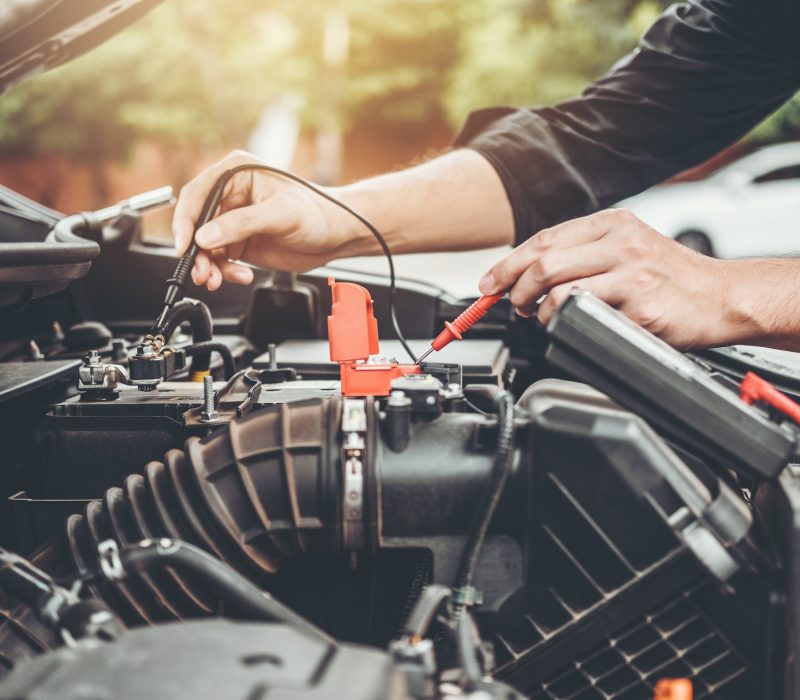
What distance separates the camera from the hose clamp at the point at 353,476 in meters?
0.69

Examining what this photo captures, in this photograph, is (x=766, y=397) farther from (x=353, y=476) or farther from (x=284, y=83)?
(x=284, y=83)

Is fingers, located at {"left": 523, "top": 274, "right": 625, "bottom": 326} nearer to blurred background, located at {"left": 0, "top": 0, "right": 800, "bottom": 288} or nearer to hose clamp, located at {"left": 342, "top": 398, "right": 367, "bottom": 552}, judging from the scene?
hose clamp, located at {"left": 342, "top": 398, "right": 367, "bottom": 552}

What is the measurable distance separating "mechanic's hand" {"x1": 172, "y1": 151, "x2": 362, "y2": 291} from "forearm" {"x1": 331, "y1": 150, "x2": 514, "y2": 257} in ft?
0.51

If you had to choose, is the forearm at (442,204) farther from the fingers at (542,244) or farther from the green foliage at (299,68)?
the green foliage at (299,68)

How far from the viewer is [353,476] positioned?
2.26ft

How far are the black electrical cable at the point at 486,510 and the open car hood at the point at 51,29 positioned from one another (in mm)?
838

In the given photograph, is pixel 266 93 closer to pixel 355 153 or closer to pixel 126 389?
pixel 355 153

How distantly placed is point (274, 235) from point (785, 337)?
2.29 ft

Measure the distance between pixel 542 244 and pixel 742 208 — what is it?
7249 mm

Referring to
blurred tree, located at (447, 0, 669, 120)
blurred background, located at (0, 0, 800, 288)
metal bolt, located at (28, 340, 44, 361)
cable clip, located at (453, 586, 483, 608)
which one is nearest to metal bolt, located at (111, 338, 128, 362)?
metal bolt, located at (28, 340, 44, 361)

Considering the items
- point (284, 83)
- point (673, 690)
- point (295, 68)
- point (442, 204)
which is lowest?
point (673, 690)

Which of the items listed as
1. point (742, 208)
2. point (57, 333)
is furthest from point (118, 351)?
point (742, 208)

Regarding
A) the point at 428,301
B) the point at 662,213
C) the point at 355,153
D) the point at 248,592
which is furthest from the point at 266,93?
the point at 248,592

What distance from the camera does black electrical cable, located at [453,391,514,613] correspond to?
653 mm
